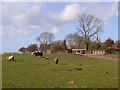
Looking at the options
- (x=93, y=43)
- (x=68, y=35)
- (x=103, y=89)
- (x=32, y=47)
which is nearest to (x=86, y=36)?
(x=93, y=43)

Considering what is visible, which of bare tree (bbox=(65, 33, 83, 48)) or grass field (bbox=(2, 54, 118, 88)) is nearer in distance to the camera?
grass field (bbox=(2, 54, 118, 88))

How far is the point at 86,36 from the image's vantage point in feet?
389

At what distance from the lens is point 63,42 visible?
14562cm

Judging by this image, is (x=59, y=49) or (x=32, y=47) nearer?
(x=59, y=49)

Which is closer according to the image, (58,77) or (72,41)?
(58,77)

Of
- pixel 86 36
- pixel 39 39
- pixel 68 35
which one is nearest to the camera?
pixel 86 36

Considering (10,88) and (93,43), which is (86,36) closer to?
(93,43)

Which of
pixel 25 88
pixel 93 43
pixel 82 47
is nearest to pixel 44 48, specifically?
pixel 82 47

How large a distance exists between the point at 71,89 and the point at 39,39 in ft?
472

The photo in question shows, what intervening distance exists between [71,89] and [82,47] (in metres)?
122

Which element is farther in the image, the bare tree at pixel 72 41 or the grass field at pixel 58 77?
the bare tree at pixel 72 41

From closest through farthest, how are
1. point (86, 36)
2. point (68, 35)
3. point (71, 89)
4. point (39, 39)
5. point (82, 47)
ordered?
point (71, 89)
point (86, 36)
point (82, 47)
point (68, 35)
point (39, 39)

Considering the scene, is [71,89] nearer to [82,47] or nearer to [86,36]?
[86,36]

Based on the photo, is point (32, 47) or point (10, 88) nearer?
point (10, 88)
